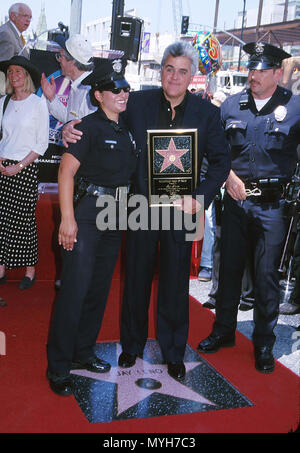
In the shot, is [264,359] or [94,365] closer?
[94,365]

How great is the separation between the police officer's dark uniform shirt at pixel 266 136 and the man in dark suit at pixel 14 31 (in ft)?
11.6

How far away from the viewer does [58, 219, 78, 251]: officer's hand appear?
271 cm

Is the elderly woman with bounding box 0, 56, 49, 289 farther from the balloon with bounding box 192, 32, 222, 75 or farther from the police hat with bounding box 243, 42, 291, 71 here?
the balloon with bounding box 192, 32, 222, 75

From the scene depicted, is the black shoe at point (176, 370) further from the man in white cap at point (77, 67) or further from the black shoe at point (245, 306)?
the man in white cap at point (77, 67)

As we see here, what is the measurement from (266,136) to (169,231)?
963mm

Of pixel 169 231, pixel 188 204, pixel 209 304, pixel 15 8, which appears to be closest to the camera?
pixel 188 204

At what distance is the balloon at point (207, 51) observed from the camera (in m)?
6.61

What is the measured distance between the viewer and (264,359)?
3.38 metres

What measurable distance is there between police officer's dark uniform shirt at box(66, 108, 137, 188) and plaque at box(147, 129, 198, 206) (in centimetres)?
14

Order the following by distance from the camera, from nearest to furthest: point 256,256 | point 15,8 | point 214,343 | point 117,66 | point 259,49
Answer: point 117,66 < point 259,49 < point 256,256 < point 214,343 < point 15,8

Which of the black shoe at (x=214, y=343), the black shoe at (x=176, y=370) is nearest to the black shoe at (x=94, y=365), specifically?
the black shoe at (x=176, y=370)

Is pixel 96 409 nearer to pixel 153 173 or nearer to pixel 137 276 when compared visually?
pixel 137 276

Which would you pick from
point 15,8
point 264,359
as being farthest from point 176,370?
point 15,8

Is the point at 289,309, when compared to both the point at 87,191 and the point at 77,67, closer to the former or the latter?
the point at 87,191
